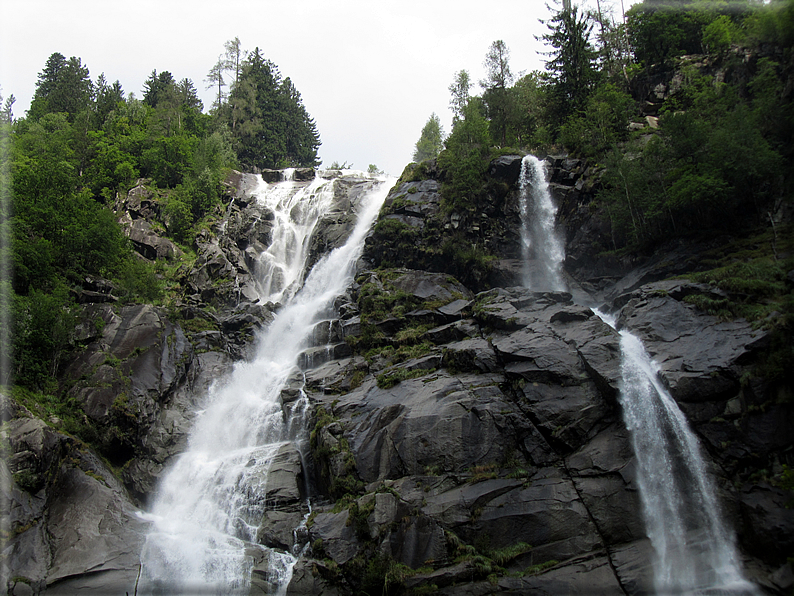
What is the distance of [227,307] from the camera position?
3041 centimetres

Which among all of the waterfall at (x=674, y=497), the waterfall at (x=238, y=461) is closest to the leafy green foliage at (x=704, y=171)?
the waterfall at (x=674, y=497)

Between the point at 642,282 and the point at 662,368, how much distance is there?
8951mm

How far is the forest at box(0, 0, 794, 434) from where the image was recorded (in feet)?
66.5

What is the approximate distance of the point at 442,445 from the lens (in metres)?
15.6

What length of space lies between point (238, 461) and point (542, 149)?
102ft

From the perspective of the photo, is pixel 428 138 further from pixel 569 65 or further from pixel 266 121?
pixel 569 65

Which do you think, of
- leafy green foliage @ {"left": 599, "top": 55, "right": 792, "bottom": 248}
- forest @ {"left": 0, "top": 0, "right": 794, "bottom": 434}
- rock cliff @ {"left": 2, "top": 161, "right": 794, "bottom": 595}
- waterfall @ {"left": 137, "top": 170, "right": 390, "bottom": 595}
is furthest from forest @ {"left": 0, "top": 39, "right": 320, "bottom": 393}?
leafy green foliage @ {"left": 599, "top": 55, "right": 792, "bottom": 248}

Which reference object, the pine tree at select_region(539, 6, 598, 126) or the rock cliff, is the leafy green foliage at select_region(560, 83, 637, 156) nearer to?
the pine tree at select_region(539, 6, 598, 126)

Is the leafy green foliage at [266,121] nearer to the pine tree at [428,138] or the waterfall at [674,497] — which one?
the pine tree at [428,138]

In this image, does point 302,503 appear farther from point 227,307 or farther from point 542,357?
point 227,307

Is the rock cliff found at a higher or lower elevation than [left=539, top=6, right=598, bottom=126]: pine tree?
lower

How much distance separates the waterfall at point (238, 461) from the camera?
45.3 feet

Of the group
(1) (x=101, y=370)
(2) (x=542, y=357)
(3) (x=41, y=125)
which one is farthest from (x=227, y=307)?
(3) (x=41, y=125)

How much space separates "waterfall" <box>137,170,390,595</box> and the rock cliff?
1.97 ft
